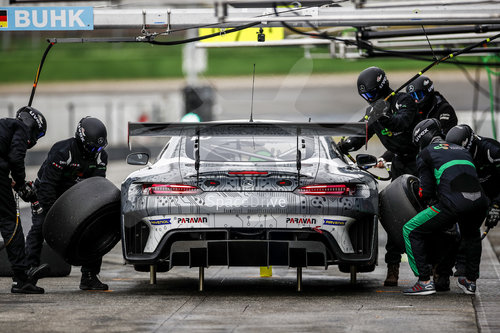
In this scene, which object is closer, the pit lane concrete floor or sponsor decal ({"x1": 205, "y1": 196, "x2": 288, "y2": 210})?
the pit lane concrete floor

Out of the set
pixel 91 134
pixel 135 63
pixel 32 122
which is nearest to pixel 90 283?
pixel 91 134

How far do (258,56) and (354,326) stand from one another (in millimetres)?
70186

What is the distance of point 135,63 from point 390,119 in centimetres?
6289

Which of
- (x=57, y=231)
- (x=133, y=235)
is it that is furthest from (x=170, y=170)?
(x=57, y=231)

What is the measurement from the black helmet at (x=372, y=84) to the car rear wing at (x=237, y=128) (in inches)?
53.8

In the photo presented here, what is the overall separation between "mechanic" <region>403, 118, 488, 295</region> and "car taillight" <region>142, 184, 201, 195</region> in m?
1.90

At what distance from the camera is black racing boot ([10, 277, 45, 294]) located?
28.1 feet

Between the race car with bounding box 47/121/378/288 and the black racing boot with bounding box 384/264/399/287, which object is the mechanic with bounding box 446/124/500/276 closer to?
the black racing boot with bounding box 384/264/399/287

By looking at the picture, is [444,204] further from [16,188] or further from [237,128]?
[16,188]

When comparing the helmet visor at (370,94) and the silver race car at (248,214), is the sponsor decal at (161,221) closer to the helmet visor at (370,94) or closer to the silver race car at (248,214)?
the silver race car at (248,214)

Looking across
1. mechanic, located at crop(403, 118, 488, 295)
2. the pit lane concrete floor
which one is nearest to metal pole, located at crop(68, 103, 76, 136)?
the pit lane concrete floor

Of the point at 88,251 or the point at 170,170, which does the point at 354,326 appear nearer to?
the point at 170,170

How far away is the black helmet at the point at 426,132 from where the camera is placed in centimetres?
852

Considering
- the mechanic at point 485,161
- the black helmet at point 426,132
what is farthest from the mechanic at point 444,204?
the mechanic at point 485,161
